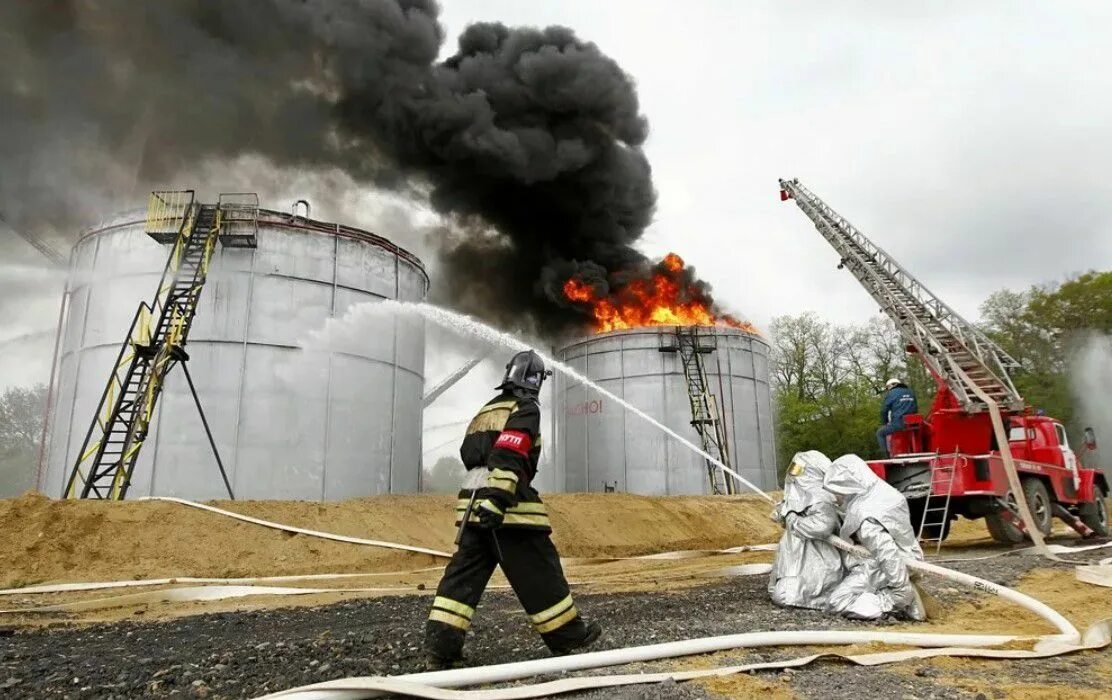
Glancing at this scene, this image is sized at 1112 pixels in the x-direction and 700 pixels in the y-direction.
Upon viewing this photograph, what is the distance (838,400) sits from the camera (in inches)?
1278

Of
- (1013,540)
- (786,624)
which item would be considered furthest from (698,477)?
(786,624)

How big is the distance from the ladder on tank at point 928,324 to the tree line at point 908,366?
12420mm

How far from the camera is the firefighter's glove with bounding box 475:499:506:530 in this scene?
12.3 ft

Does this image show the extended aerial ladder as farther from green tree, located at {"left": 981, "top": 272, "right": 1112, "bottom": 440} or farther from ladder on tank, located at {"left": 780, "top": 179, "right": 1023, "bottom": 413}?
green tree, located at {"left": 981, "top": 272, "right": 1112, "bottom": 440}

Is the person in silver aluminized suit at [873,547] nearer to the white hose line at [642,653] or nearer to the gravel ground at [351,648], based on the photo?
the gravel ground at [351,648]

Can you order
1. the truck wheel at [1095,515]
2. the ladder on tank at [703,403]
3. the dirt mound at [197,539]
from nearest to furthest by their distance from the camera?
the dirt mound at [197,539] < the truck wheel at [1095,515] < the ladder on tank at [703,403]

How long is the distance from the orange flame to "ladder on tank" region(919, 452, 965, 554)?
13.0 metres

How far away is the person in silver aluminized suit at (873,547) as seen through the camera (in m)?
4.91

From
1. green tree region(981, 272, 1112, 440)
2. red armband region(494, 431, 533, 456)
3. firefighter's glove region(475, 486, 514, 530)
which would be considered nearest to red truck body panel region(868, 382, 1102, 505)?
red armband region(494, 431, 533, 456)

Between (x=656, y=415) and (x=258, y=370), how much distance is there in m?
11.1

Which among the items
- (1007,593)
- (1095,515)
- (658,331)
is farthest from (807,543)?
(658,331)

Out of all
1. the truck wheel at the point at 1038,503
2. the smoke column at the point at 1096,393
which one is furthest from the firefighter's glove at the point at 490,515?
the smoke column at the point at 1096,393

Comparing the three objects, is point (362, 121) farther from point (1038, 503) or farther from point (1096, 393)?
point (1096, 393)

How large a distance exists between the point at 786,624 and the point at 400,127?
1891 cm
